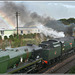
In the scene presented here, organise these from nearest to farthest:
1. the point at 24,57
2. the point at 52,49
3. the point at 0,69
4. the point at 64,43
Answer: the point at 0,69
the point at 24,57
the point at 52,49
the point at 64,43

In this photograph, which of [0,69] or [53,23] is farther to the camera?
[53,23]

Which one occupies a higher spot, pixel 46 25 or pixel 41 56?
pixel 46 25

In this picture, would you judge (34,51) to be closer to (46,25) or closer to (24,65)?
(24,65)

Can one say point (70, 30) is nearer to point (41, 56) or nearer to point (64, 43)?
point (64, 43)

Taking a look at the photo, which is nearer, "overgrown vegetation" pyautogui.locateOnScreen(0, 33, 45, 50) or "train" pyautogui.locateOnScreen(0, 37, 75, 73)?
"train" pyautogui.locateOnScreen(0, 37, 75, 73)

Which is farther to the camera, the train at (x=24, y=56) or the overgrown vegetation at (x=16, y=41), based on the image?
the overgrown vegetation at (x=16, y=41)

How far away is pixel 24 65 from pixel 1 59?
2.46m

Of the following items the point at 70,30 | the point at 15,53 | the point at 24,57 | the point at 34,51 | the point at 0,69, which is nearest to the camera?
the point at 0,69

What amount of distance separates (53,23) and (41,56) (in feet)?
65.2

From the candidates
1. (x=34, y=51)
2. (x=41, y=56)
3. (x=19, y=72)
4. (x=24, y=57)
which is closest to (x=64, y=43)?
(x=41, y=56)

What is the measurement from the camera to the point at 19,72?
830 cm

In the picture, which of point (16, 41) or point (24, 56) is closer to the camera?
point (24, 56)

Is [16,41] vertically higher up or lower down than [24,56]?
higher up

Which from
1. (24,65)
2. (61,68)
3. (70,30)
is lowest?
(61,68)
